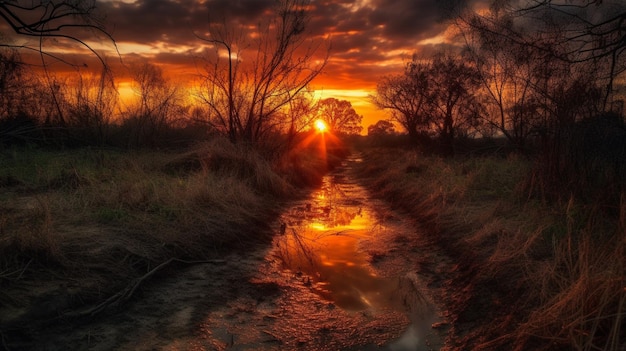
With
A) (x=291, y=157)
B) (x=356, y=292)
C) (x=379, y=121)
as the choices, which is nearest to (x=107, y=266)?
(x=356, y=292)

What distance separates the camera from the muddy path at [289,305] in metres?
3.26

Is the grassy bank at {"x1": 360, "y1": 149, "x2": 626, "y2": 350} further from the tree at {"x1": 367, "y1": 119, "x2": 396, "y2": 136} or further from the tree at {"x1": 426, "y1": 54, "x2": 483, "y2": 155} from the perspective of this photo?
the tree at {"x1": 367, "y1": 119, "x2": 396, "y2": 136}

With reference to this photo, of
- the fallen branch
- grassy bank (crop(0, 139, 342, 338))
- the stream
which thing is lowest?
the stream

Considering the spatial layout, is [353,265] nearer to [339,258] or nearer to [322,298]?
[339,258]

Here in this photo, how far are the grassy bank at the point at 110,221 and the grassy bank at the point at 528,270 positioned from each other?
318 centimetres

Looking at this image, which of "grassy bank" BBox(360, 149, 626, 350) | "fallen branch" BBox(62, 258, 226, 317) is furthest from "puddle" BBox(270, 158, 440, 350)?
"fallen branch" BBox(62, 258, 226, 317)

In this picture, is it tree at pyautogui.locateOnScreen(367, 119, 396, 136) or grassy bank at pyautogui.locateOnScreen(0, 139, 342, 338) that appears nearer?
grassy bank at pyautogui.locateOnScreen(0, 139, 342, 338)

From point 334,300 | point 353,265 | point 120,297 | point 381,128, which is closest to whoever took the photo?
point 120,297

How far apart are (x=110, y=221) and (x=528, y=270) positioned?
5003 mm

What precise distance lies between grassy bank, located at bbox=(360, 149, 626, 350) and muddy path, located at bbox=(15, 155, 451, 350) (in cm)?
37

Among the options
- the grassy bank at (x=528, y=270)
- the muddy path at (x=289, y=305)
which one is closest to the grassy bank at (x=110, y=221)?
the muddy path at (x=289, y=305)

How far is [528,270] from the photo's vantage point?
372 cm

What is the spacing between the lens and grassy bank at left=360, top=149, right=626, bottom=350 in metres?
2.63

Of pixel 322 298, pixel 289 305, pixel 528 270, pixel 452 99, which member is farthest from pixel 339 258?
pixel 452 99
